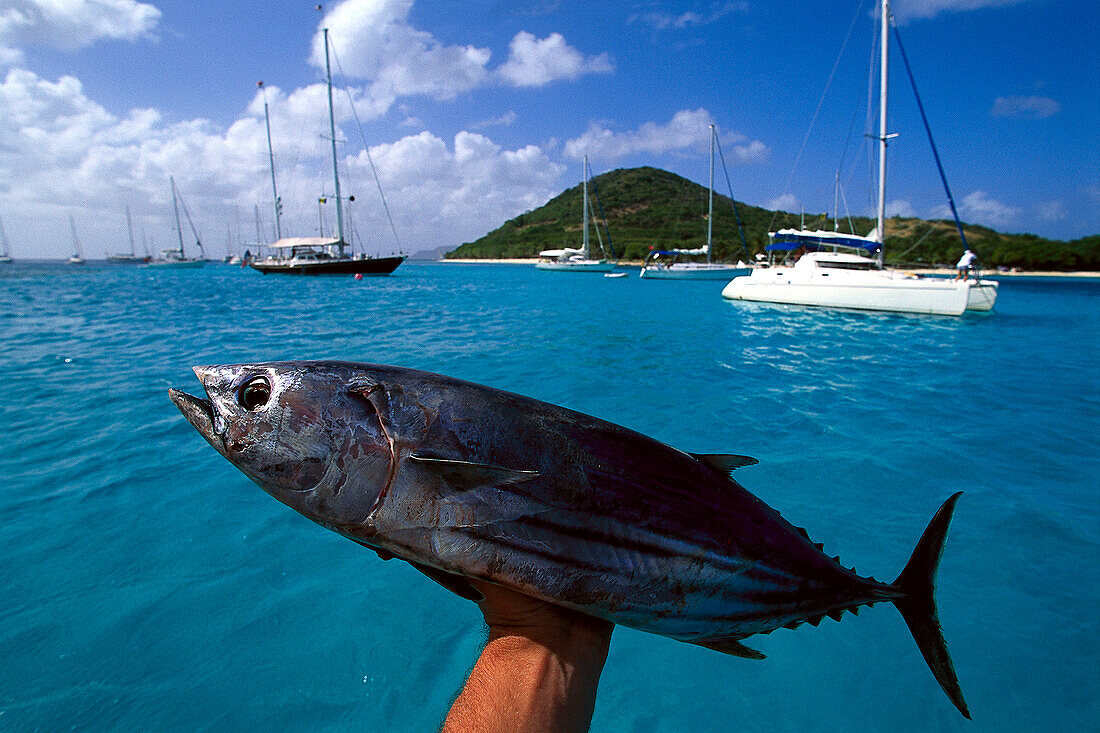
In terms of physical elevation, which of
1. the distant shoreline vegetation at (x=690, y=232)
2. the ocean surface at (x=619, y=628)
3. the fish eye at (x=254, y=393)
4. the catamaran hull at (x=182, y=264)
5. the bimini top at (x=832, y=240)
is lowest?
the ocean surface at (x=619, y=628)

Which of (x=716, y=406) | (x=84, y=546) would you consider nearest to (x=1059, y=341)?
(x=716, y=406)

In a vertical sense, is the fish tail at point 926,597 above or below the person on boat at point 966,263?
below

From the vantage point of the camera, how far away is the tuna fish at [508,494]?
1.43 metres

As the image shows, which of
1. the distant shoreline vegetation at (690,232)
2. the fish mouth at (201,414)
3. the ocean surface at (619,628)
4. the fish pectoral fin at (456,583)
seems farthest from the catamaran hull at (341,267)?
the fish pectoral fin at (456,583)

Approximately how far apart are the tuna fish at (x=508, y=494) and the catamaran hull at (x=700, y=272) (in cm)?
4335

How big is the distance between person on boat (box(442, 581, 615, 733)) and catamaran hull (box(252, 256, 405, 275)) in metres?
51.1

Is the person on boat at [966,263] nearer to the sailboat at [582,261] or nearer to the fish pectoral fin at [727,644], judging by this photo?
the fish pectoral fin at [727,644]

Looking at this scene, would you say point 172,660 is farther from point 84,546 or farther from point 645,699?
point 645,699

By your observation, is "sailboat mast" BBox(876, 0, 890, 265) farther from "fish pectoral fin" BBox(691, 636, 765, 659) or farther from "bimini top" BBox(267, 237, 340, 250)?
"bimini top" BBox(267, 237, 340, 250)

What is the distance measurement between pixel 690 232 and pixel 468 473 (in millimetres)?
103028

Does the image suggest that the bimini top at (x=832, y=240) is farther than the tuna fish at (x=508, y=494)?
Yes

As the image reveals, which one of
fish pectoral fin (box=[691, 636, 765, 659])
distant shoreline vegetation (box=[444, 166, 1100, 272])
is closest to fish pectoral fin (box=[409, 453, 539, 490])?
fish pectoral fin (box=[691, 636, 765, 659])

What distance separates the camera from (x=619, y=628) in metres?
3.88

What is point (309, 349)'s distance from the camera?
12984mm
